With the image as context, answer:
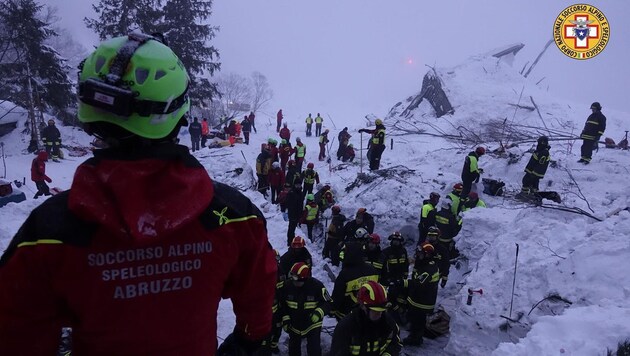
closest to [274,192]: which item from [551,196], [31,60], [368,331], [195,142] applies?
[195,142]

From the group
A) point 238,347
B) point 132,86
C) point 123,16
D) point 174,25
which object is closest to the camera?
point 132,86

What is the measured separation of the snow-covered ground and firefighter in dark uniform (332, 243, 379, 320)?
1.17 meters

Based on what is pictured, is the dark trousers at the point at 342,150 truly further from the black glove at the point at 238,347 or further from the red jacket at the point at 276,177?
the black glove at the point at 238,347

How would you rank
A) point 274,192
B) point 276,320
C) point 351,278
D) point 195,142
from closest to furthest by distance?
point 276,320 < point 351,278 < point 274,192 < point 195,142

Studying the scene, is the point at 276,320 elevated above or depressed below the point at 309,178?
below

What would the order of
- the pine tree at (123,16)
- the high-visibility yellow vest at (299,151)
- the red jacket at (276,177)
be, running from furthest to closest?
the pine tree at (123,16)
the high-visibility yellow vest at (299,151)
the red jacket at (276,177)

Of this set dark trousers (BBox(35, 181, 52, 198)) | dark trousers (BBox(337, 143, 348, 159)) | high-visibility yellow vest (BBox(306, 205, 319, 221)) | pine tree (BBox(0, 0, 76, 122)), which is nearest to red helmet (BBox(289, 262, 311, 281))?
high-visibility yellow vest (BBox(306, 205, 319, 221))

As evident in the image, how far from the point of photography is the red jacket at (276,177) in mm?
14227

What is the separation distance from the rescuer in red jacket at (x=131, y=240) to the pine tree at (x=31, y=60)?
873 inches

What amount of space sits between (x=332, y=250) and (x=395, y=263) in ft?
9.06

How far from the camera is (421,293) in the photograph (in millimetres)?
7109

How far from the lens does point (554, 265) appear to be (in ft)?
24.0

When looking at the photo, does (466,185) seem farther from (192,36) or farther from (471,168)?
(192,36)

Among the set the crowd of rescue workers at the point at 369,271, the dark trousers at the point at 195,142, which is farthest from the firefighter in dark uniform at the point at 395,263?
the dark trousers at the point at 195,142
